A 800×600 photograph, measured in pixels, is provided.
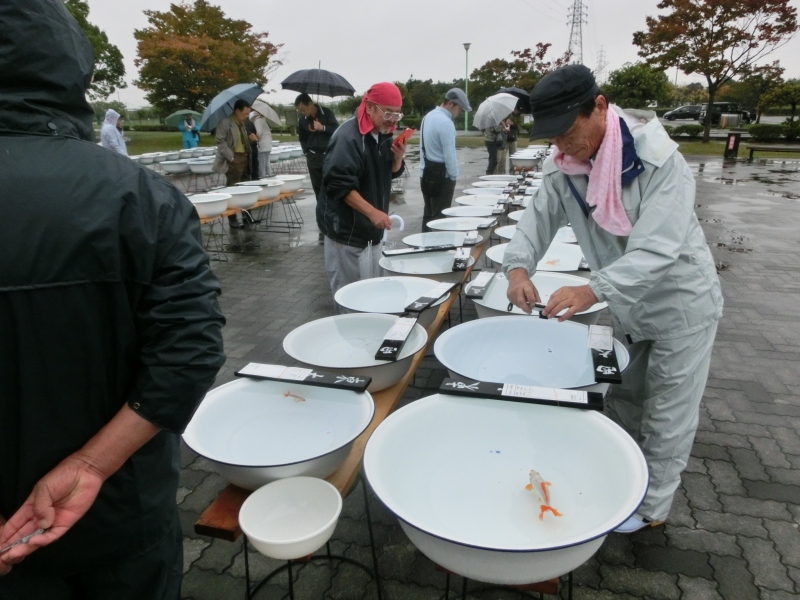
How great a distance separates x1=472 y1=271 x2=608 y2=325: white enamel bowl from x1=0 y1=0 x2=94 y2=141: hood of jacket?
158 centimetres

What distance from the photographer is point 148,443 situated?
995mm

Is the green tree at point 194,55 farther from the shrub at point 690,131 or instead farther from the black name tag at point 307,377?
the black name tag at point 307,377

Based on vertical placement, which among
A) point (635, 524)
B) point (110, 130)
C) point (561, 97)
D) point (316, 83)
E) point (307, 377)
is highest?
point (316, 83)

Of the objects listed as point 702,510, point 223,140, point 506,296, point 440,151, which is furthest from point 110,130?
point 702,510

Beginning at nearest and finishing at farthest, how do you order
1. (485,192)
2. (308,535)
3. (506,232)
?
(308,535) < (506,232) < (485,192)

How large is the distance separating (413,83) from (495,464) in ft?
118

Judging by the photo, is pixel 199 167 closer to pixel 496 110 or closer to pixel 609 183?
pixel 496 110

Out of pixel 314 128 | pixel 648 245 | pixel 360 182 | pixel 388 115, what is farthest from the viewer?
pixel 314 128

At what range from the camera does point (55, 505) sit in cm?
86

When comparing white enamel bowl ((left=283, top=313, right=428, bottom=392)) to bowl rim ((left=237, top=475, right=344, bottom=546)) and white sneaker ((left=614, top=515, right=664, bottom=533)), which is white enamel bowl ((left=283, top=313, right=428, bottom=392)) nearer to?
bowl rim ((left=237, top=475, right=344, bottom=546))

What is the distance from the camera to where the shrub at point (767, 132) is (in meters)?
18.3

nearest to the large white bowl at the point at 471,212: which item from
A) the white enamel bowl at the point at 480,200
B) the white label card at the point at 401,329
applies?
the white enamel bowl at the point at 480,200

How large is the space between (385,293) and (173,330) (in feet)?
5.37

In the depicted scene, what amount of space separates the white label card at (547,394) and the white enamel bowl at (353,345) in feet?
1.31
